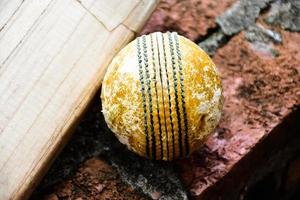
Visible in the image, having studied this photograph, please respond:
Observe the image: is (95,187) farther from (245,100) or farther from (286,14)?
(286,14)

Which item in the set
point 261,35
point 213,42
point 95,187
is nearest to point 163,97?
Result: point 95,187

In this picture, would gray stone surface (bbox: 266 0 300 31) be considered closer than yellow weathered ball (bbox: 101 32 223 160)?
No

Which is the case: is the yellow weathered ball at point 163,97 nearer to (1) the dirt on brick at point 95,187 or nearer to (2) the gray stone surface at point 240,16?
(1) the dirt on brick at point 95,187

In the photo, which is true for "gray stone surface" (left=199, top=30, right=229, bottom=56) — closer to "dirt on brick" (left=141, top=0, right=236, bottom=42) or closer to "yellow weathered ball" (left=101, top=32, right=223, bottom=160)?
"dirt on brick" (left=141, top=0, right=236, bottom=42)

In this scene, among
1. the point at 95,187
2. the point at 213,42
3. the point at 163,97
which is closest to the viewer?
the point at 163,97

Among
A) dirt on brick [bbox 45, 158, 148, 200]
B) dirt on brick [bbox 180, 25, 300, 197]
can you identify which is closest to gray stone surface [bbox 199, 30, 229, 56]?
dirt on brick [bbox 180, 25, 300, 197]

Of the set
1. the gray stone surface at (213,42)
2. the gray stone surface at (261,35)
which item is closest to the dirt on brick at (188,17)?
the gray stone surface at (213,42)

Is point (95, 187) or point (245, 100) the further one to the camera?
point (245, 100)

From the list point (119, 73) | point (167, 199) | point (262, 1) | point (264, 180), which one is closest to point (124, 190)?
point (167, 199)
